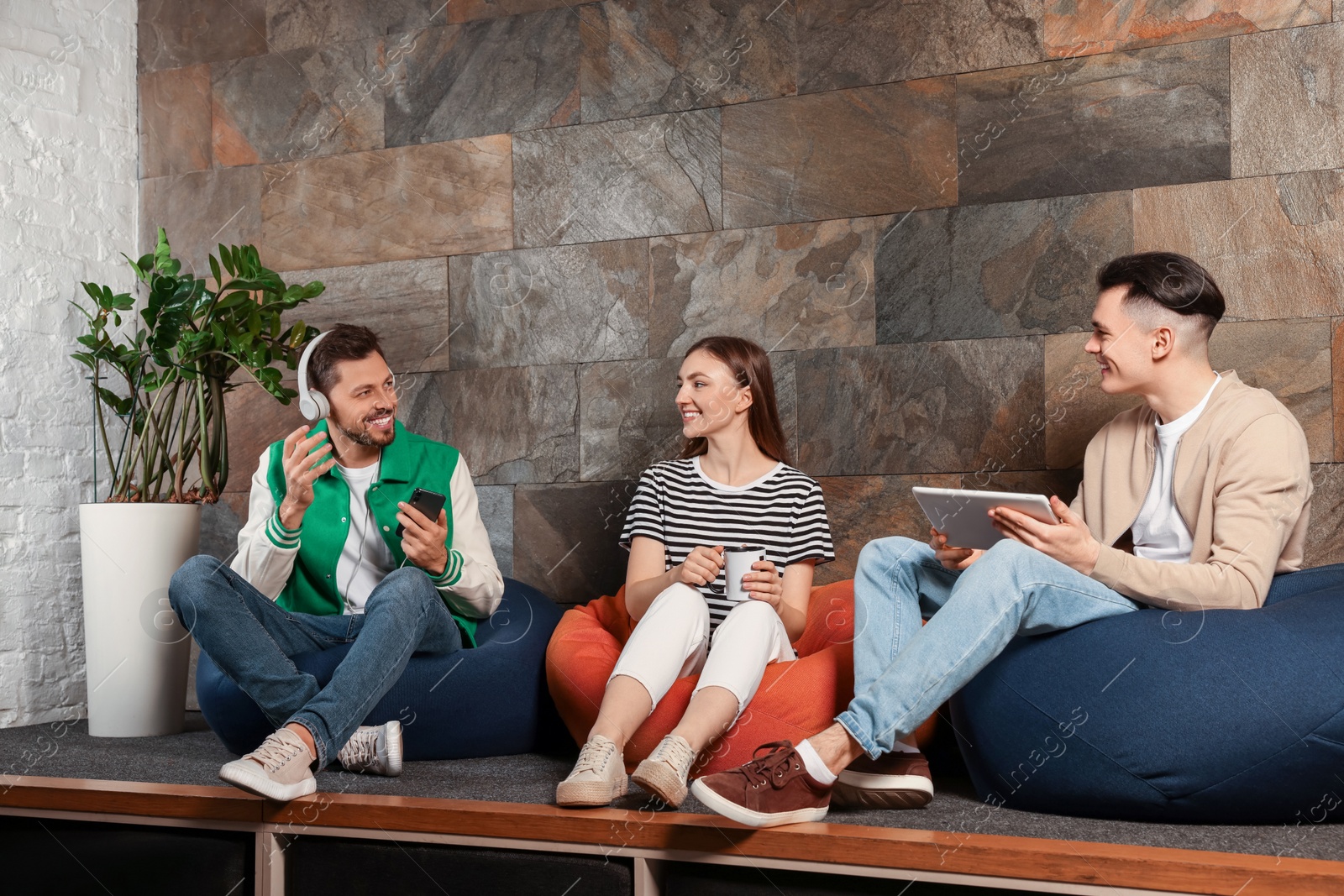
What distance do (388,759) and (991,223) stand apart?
2153 mm

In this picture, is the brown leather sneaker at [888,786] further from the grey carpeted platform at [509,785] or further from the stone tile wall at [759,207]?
the stone tile wall at [759,207]

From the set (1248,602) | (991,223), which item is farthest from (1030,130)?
(1248,602)

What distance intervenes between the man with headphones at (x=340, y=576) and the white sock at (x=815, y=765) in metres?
0.87

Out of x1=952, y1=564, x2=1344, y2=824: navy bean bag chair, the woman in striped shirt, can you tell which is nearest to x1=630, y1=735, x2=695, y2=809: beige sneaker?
the woman in striped shirt

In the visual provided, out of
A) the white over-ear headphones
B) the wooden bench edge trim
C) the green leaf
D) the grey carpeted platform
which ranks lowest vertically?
the grey carpeted platform

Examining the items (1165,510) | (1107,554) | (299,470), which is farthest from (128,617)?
(1165,510)

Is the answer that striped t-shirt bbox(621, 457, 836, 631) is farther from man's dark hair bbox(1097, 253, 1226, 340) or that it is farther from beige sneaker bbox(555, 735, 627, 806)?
man's dark hair bbox(1097, 253, 1226, 340)

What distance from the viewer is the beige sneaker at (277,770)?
6.04ft

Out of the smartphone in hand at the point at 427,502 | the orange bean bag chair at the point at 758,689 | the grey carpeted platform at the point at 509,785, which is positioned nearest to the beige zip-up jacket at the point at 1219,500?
the grey carpeted platform at the point at 509,785

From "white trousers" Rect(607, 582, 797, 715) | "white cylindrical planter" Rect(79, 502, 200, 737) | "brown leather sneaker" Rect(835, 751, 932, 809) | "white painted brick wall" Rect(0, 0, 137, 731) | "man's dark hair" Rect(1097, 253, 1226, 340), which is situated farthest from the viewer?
"white painted brick wall" Rect(0, 0, 137, 731)

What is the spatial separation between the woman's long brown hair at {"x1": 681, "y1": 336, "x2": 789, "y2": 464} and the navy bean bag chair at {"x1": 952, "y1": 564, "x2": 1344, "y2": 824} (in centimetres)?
93

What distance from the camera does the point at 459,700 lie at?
101 inches

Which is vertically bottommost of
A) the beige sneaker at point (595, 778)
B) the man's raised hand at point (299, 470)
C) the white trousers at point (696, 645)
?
the beige sneaker at point (595, 778)

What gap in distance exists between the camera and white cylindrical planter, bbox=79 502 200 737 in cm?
317
